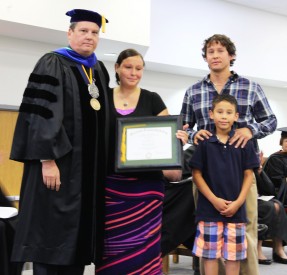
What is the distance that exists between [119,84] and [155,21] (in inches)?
226

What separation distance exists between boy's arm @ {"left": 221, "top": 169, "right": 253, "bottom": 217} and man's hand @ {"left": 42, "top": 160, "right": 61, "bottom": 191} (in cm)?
114

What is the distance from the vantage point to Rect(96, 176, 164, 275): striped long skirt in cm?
251

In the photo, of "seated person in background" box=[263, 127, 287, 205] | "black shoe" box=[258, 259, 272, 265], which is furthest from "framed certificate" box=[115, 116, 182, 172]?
"seated person in background" box=[263, 127, 287, 205]

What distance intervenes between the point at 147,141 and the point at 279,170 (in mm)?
3937

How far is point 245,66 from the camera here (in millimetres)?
9273

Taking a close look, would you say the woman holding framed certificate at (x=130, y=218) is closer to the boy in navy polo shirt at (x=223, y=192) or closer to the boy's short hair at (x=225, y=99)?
the boy in navy polo shirt at (x=223, y=192)

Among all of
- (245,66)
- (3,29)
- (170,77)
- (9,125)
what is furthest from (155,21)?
(9,125)

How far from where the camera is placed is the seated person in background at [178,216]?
401 cm

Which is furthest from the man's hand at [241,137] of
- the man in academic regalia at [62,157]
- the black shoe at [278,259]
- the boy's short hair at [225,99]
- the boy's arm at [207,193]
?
the black shoe at [278,259]

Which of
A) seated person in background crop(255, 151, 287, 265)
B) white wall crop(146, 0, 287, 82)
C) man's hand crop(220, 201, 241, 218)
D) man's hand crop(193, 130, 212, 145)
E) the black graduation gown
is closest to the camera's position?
the black graduation gown

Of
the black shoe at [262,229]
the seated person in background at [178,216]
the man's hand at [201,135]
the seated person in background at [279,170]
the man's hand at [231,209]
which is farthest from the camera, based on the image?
the seated person in background at [279,170]

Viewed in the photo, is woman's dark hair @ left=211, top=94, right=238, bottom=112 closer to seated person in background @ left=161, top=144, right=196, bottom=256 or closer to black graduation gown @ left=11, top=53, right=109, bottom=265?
black graduation gown @ left=11, top=53, right=109, bottom=265

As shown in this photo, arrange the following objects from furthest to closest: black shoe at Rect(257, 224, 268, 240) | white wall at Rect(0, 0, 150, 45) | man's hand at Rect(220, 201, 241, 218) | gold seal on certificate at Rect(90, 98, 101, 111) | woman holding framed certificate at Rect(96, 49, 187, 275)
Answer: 1. white wall at Rect(0, 0, 150, 45)
2. black shoe at Rect(257, 224, 268, 240)
3. man's hand at Rect(220, 201, 241, 218)
4. woman holding framed certificate at Rect(96, 49, 187, 275)
5. gold seal on certificate at Rect(90, 98, 101, 111)

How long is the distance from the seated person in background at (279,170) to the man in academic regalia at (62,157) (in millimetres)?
3930
